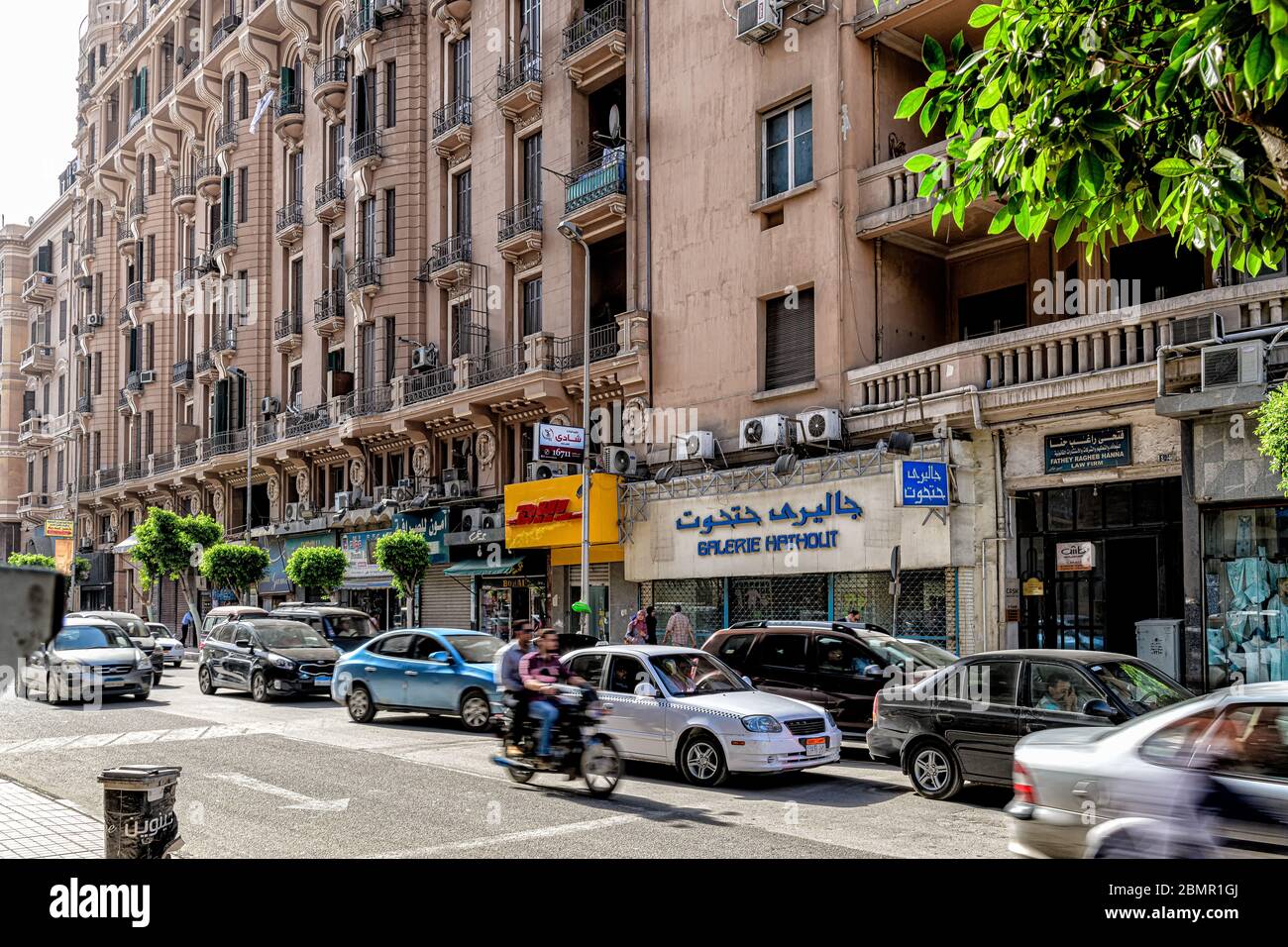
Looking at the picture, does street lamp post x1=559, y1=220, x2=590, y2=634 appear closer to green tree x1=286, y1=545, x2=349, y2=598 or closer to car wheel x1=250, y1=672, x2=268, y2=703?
car wheel x1=250, y1=672, x2=268, y2=703

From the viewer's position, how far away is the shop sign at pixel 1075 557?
18438mm

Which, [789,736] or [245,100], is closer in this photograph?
[789,736]

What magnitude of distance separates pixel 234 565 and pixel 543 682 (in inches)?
1157

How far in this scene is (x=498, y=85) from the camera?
31422mm

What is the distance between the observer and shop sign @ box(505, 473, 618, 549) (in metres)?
25.9

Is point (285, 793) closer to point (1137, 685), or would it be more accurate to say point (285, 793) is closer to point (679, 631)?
point (1137, 685)

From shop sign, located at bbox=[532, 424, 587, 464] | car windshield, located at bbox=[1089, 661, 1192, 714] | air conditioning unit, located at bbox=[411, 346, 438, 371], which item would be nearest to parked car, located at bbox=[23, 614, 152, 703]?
shop sign, located at bbox=[532, 424, 587, 464]

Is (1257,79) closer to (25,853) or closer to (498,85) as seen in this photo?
(25,853)

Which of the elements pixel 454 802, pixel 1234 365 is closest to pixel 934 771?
pixel 454 802

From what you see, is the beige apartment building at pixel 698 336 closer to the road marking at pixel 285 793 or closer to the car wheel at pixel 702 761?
the car wheel at pixel 702 761

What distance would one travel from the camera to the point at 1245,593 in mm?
15859

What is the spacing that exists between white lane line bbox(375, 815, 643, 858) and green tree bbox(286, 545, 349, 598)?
26.7 metres
